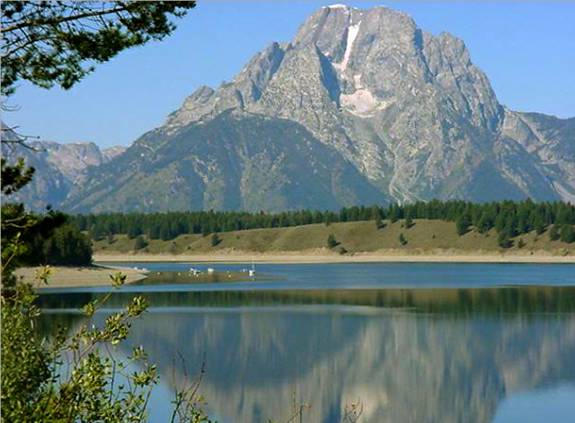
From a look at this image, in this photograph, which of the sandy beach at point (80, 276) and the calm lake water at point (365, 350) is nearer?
the calm lake water at point (365, 350)

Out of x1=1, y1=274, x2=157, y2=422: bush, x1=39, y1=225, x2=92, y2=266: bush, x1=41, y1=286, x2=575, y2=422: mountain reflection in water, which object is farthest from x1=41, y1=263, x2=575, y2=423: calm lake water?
x1=39, y1=225, x2=92, y2=266: bush

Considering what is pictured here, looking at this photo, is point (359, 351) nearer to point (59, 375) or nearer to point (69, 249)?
point (59, 375)

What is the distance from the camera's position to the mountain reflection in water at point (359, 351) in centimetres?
5184

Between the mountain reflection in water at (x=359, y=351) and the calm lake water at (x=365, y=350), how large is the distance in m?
0.10

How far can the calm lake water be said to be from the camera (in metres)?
50.8

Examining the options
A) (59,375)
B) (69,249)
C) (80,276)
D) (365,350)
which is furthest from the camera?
(69,249)

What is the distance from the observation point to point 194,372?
192 ft

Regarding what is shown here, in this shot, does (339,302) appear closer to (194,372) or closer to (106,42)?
(194,372)

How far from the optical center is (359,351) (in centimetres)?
6969

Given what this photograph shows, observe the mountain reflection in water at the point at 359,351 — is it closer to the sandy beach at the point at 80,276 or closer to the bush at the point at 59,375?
the bush at the point at 59,375

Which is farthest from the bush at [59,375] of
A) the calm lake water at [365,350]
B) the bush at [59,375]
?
the calm lake water at [365,350]

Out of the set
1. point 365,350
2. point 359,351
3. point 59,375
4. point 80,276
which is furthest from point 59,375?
point 80,276

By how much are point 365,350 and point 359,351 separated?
77 centimetres

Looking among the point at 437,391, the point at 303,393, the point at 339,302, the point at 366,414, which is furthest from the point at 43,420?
the point at 339,302
